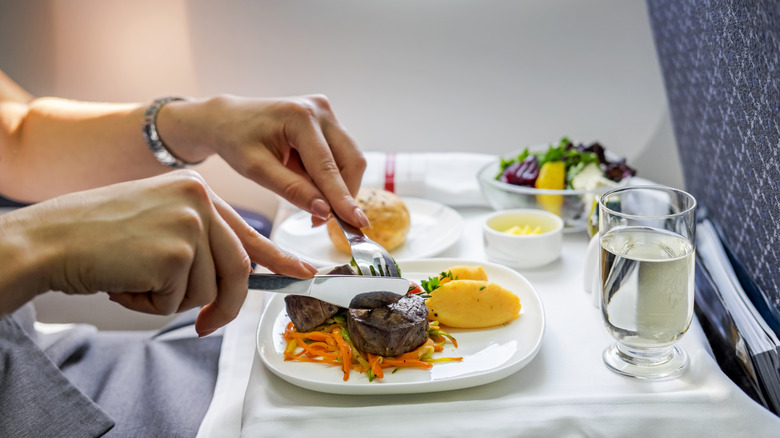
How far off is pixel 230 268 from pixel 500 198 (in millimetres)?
719

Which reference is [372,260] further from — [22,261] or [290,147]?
[22,261]

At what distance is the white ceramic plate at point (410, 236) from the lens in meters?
1.17

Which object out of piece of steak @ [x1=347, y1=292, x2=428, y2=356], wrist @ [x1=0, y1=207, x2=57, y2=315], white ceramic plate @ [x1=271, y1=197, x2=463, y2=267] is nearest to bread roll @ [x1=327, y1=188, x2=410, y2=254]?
white ceramic plate @ [x1=271, y1=197, x2=463, y2=267]

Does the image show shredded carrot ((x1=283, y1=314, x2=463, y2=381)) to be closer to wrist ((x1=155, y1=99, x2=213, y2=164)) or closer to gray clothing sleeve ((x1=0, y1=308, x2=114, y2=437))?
gray clothing sleeve ((x1=0, y1=308, x2=114, y2=437))

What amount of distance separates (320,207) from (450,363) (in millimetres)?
296

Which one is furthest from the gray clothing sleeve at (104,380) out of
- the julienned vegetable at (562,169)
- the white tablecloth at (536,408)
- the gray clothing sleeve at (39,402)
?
the julienned vegetable at (562,169)

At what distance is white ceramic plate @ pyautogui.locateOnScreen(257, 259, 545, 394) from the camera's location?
2.36ft

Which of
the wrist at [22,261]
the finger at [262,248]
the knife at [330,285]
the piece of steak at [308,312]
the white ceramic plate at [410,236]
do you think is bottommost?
the white ceramic plate at [410,236]

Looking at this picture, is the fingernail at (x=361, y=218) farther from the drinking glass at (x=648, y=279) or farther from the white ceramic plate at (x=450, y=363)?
the drinking glass at (x=648, y=279)

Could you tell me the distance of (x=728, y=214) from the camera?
101 centimetres

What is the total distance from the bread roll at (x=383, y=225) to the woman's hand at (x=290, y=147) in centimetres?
15

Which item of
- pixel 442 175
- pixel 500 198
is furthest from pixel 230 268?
pixel 442 175

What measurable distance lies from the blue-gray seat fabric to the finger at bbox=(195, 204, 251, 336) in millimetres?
594

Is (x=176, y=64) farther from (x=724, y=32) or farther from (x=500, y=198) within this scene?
(x=724, y=32)
